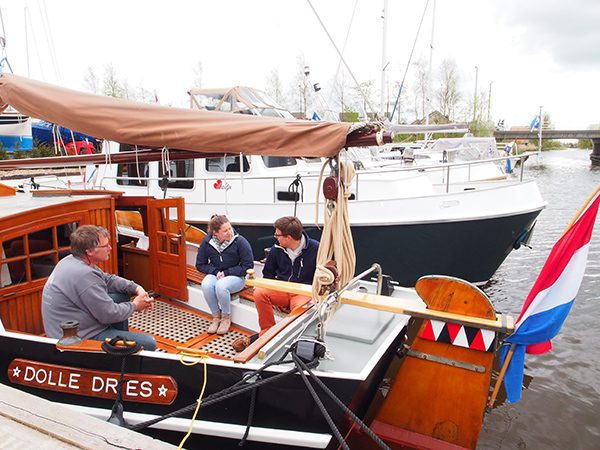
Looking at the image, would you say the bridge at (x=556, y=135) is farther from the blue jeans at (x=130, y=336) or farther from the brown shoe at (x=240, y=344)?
the blue jeans at (x=130, y=336)

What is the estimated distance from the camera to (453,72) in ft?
115

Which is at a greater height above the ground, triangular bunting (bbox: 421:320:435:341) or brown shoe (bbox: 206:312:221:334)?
triangular bunting (bbox: 421:320:435:341)

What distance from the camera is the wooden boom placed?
120 inches

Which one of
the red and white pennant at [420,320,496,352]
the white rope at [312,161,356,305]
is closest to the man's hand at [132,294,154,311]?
the white rope at [312,161,356,305]

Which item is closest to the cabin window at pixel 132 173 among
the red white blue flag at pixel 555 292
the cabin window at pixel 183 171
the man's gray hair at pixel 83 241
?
the cabin window at pixel 183 171

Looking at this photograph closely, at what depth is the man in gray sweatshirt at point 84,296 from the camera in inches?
123

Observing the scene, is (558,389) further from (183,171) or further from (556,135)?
(556,135)

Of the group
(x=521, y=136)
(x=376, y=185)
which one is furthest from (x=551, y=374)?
(x=521, y=136)

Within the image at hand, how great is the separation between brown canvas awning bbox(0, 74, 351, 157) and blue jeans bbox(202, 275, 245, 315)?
1.67 metres

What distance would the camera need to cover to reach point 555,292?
306 centimetres

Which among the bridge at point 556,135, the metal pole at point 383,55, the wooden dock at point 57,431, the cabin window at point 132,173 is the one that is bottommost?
the wooden dock at point 57,431

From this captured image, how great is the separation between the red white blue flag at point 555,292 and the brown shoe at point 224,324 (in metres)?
2.56

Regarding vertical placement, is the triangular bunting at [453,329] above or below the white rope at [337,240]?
below

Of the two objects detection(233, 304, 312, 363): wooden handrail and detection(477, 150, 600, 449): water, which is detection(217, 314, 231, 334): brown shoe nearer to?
detection(233, 304, 312, 363): wooden handrail
